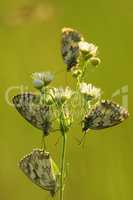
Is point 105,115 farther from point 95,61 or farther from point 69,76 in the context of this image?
point 69,76

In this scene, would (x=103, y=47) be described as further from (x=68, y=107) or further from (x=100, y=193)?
(x=68, y=107)

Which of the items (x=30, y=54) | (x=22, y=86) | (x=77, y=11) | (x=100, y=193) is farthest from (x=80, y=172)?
(x=77, y=11)

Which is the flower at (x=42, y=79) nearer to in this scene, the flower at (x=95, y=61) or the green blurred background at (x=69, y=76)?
the flower at (x=95, y=61)

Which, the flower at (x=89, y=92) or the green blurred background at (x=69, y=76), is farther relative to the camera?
the green blurred background at (x=69, y=76)

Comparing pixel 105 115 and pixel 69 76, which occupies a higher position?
pixel 69 76

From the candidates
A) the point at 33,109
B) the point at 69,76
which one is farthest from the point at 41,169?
the point at 69,76

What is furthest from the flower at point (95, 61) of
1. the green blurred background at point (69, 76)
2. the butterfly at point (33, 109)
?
the green blurred background at point (69, 76)
